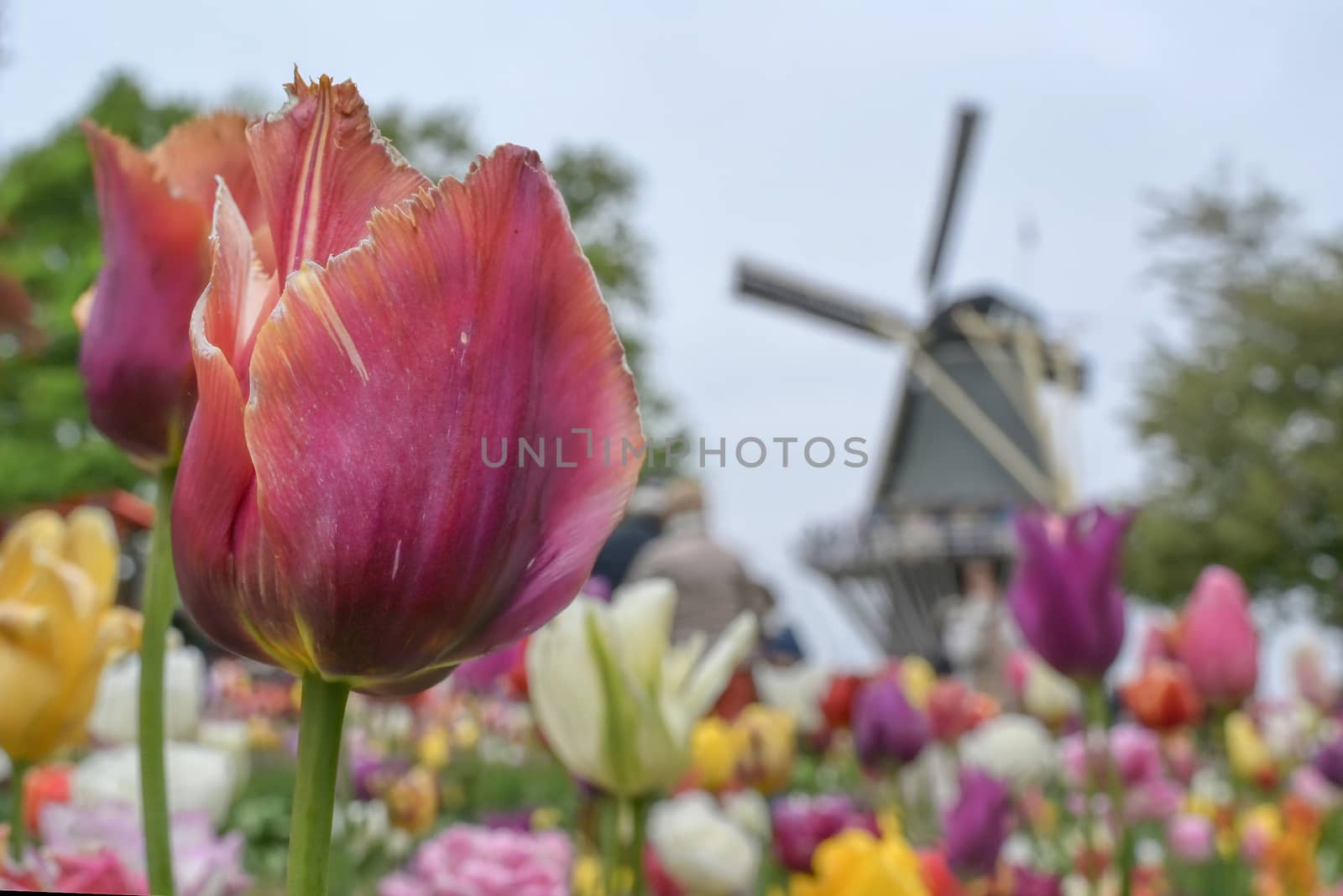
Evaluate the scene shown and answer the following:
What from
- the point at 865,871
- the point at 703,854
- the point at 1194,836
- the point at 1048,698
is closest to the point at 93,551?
the point at 865,871

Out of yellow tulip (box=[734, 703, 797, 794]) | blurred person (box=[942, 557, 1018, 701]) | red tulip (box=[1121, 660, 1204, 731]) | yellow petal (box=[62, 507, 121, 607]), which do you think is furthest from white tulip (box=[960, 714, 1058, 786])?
blurred person (box=[942, 557, 1018, 701])

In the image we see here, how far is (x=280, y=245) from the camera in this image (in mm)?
355

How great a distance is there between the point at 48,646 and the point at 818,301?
18786mm

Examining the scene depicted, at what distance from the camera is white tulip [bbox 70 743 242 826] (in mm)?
867

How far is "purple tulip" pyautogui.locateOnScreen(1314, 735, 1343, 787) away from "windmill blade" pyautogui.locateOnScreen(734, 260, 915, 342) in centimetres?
1671

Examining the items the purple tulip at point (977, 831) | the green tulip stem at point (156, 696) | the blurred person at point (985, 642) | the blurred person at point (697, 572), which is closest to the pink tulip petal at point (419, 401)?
the green tulip stem at point (156, 696)

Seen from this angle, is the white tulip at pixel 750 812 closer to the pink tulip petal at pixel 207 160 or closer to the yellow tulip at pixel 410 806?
the yellow tulip at pixel 410 806

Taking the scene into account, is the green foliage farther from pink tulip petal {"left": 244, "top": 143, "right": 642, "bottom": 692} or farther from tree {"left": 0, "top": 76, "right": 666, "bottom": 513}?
pink tulip petal {"left": 244, "top": 143, "right": 642, "bottom": 692}

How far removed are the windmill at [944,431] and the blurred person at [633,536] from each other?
14.3 m

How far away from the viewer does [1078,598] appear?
1.03 meters

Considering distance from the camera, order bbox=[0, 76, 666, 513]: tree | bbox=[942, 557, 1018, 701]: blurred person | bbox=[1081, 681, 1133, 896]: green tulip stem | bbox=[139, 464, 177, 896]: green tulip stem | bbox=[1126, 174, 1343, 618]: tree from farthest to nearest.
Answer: bbox=[1126, 174, 1343, 618]: tree < bbox=[0, 76, 666, 513]: tree < bbox=[942, 557, 1018, 701]: blurred person < bbox=[1081, 681, 1133, 896]: green tulip stem < bbox=[139, 464, 177, 896]: green tulip stem

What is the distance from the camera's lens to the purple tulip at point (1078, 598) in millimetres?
1023

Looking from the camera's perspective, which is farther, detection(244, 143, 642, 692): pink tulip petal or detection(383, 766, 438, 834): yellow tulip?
detection(383, 766, 438, 834): yellow tulip

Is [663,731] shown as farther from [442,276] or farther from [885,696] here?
[885,696]
